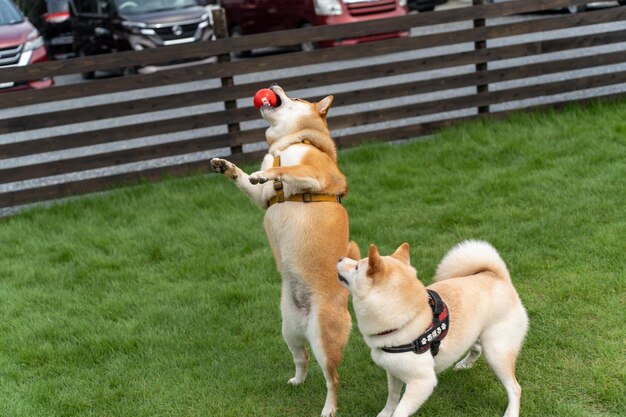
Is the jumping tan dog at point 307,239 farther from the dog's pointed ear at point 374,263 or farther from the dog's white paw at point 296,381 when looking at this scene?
the dog's pointed ear at point 374,263

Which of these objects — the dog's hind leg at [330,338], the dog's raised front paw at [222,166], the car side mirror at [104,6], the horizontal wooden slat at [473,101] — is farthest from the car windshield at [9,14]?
the dog's hind leg at [330,338]

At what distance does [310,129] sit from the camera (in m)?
4.43

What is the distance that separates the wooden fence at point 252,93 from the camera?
7559 mm

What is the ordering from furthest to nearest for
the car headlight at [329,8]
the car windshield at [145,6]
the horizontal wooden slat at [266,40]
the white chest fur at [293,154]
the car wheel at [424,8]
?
the car wheel at [424,8]
the car windshield at [145,6]
the car headlight at [329,8]
the horizontal wooden slat at [266,40]
the white chest fur at [293,154]

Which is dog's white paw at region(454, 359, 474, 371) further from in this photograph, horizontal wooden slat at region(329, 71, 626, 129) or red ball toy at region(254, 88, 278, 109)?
horizontal wooden slat at region(329, 71, 626, 129)

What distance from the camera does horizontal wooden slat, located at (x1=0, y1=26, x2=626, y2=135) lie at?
754cm

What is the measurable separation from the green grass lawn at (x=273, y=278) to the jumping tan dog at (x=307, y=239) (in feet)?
1.29

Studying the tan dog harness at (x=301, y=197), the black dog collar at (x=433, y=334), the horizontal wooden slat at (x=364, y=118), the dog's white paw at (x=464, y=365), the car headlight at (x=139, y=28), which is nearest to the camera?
the black dog collar at (x=433, y=334)

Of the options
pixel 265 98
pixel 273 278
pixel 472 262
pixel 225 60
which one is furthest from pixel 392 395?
pixel 225 60

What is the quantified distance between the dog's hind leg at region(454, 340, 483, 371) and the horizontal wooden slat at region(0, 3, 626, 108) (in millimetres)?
4502

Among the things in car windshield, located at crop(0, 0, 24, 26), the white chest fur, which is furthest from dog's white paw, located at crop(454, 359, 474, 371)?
car windshield, located at crop(0, 0, 24, 26)

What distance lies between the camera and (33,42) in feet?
40.5

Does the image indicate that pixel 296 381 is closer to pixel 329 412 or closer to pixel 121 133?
pixel 329 412

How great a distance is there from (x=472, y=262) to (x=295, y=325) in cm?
96
